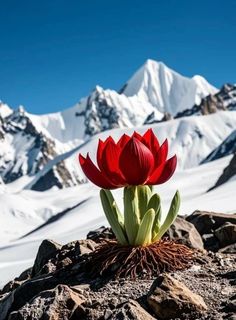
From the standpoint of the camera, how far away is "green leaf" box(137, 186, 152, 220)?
4789 millimetres

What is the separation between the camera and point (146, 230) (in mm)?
4535

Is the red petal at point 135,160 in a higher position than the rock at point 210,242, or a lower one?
higher

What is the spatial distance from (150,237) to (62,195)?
152 m

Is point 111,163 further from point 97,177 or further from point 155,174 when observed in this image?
point 155,174

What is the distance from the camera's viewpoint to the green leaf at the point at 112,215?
475 cm

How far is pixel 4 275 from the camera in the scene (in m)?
9.30

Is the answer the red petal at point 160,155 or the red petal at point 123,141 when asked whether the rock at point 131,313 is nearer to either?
the red petal at point 160,155

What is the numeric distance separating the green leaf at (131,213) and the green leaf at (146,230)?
0.08 m

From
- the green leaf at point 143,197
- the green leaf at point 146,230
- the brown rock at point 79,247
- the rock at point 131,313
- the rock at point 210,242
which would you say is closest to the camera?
the rock at point 131,313

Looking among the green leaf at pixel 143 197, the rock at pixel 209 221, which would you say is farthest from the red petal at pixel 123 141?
the rock at pixel 209 221

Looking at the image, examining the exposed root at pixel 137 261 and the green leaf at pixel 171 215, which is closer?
Answer: the exposed root at pixel 137 261

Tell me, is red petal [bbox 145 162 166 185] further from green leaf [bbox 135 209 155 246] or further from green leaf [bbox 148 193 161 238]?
green leaf [bbox 135 209 155 246]

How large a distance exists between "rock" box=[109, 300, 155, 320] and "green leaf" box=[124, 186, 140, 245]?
1041 mm

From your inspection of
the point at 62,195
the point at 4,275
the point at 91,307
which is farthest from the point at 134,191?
the point at 62,195
